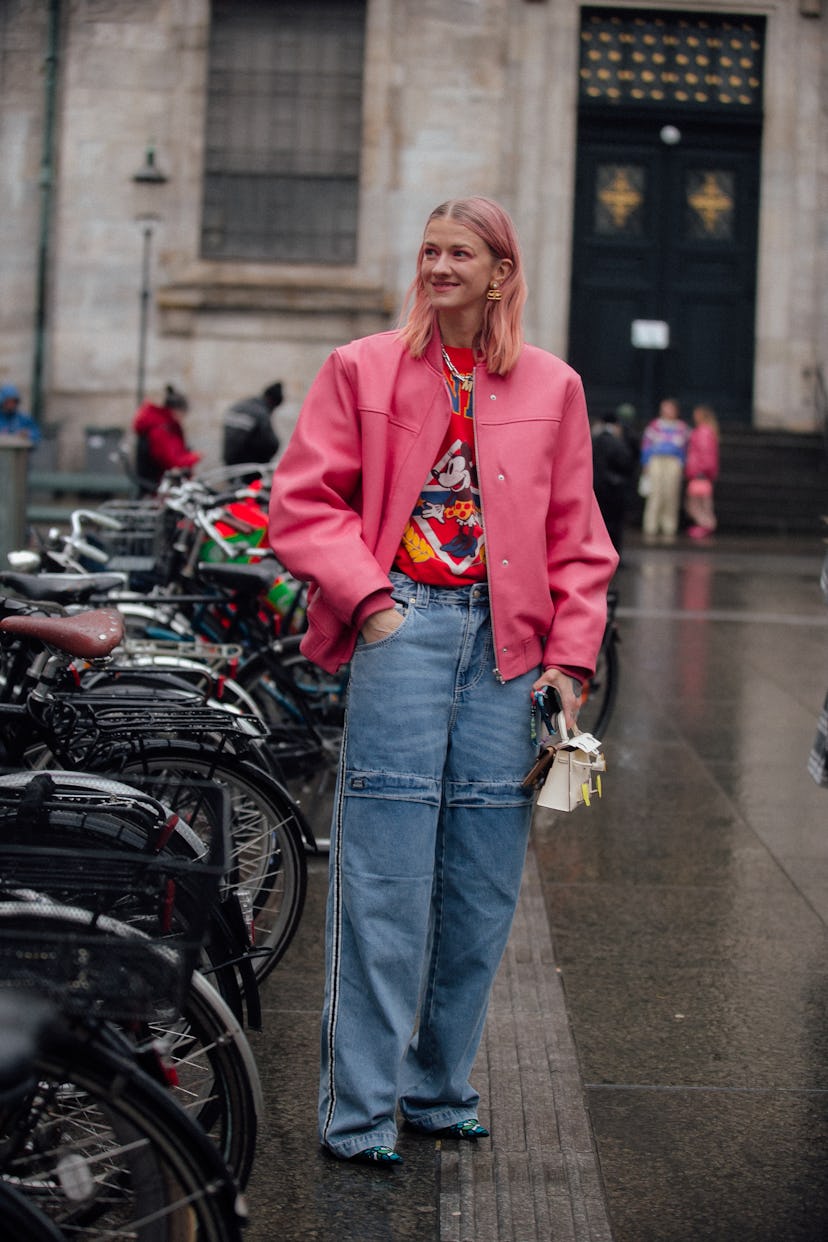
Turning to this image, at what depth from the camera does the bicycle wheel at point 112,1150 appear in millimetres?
2533

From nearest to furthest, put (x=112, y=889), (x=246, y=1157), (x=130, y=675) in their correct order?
(x=112, y=889) → (x=246, y=1157) → (x=130, y=675)

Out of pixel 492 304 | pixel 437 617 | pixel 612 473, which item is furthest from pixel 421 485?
pixel 612 473

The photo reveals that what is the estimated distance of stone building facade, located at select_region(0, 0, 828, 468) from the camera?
75.4 ft

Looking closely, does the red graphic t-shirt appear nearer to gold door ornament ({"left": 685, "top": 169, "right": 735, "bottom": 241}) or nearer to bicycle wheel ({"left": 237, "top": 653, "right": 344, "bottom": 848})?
bicycle wheel ({"left": 237, "top": 653, "right": 344, "bottom": 848})

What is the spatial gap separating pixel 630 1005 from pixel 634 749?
144 inches

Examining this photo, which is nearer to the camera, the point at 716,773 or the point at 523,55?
the point at 716,773

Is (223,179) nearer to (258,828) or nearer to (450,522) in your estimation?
(258,828)

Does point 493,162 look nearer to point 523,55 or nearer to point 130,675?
point 523,55

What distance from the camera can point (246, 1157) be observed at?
3051 mm

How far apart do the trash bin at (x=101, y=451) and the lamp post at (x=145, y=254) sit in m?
0.81

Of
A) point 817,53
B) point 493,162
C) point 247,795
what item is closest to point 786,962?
point 247,795

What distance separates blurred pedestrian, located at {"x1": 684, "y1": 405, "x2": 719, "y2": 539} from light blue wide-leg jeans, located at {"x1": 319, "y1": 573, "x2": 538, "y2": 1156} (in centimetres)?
1789

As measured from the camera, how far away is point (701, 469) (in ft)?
70.0

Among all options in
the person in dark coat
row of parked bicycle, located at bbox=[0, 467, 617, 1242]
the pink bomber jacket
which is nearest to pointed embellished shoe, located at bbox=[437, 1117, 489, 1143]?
row of parked bicycle, located at bbox=[0, 467, 617, 1242]
